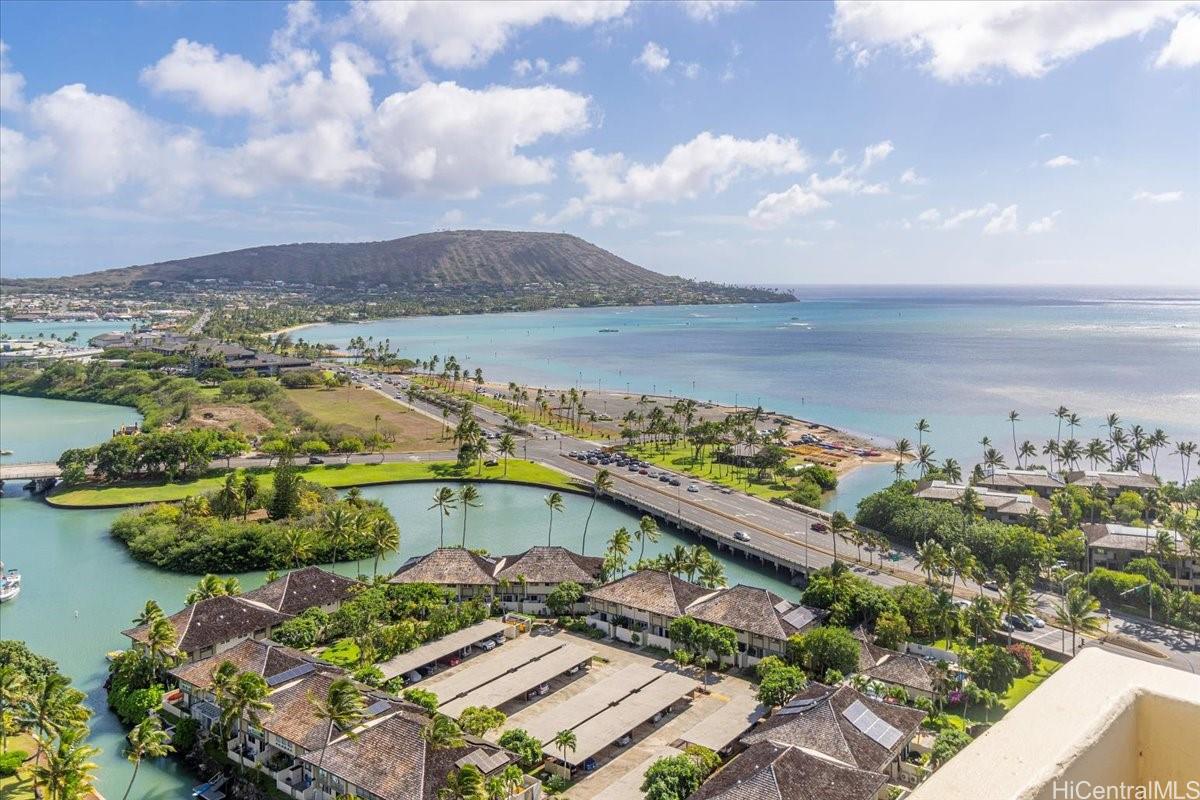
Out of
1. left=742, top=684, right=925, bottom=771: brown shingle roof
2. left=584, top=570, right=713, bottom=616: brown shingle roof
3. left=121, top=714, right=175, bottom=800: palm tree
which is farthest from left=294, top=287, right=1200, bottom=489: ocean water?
left=121, top=714, right=175, bottom=800: palm tree

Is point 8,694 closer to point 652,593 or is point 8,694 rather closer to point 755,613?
point 652,593

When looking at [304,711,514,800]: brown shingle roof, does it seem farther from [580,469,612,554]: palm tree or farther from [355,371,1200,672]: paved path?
[355,371,1200,672]: paved path

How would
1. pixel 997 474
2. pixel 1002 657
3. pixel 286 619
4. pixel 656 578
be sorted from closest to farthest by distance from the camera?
pixel 1002 657 → pixel 286 619 → pixel 656 578 → pixel 997 474

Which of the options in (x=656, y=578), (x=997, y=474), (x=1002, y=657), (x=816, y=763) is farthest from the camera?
(x=997, y=474)

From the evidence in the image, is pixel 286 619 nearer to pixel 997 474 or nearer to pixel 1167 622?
pixel 1167 622

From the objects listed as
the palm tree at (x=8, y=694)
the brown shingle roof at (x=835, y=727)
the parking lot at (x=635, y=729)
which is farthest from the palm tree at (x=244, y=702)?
the brown shingle roof at (x=835, y=727)

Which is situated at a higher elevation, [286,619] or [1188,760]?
[1188,760]

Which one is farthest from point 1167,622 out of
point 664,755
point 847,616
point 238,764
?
point 238,764
